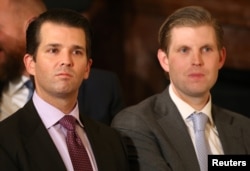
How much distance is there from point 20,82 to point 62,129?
573mm

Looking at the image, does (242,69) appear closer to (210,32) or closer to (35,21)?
(210,32)

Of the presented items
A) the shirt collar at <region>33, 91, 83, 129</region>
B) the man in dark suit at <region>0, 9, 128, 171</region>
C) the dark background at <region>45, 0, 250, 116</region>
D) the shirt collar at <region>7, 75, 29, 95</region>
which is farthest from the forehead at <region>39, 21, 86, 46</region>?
the dark background at <region>45, 0, 250, 116</region>

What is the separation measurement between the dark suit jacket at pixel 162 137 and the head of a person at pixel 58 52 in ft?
0.72

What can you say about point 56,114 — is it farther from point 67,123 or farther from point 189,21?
point 189,21

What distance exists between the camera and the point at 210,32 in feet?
5.45

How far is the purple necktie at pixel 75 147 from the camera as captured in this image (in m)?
1.38

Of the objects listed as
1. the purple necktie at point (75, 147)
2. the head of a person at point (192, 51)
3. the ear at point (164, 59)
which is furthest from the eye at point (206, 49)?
the purple necktie at point (75, 147)

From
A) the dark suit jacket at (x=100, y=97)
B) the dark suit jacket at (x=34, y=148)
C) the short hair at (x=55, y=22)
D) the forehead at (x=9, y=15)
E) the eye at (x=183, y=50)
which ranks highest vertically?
the forehead at (x=9, y=15)

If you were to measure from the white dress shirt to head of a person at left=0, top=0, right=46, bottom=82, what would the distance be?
55 cm

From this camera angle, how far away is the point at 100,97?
1985 millimetres

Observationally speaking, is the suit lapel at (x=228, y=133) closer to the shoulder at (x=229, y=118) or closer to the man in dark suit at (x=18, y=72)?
the shoulder at (x=229, y=118)

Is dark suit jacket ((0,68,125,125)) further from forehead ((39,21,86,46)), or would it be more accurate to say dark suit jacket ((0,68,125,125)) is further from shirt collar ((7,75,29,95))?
forehead ((39,21,86,46))

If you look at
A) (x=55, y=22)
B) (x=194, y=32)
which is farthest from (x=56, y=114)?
(x=194, y=32)

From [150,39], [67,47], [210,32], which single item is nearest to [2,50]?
[67,47]
